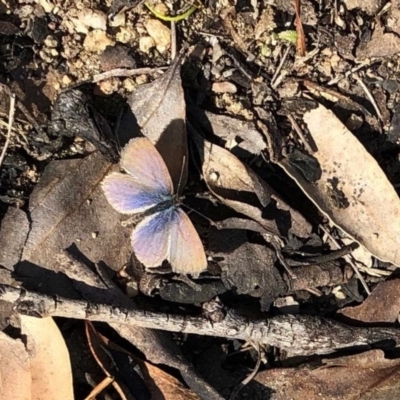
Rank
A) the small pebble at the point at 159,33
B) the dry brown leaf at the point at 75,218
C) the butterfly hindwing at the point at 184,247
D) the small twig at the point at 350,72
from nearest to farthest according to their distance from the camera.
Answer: the butterfly hindwing at the point at 184,247 → the dry brown leaf at the point at 75,218 → the small pebble at the point at 159,33 → the small twig at the point at 350,72

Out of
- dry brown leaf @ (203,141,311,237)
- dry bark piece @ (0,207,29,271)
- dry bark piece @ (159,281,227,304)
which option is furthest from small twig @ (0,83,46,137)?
dry bark piece @ (159,281,227,304)

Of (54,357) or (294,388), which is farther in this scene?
(294,388)

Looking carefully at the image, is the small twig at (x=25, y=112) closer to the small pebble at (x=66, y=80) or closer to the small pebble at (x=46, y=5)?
the small pebble at (x=66, y=80)

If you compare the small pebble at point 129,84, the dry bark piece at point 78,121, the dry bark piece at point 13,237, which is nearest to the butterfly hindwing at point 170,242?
the dry bark piece at point 78,121

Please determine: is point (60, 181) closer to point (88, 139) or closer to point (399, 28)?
point (88, 139)

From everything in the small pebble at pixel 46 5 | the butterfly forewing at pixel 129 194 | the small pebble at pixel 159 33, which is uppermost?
the small pebble at pixel 46 5

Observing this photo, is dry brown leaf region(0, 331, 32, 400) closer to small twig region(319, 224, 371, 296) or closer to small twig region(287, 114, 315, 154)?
small twig region(319, 224, 371, 296)

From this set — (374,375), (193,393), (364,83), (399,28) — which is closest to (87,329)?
(193,393)
